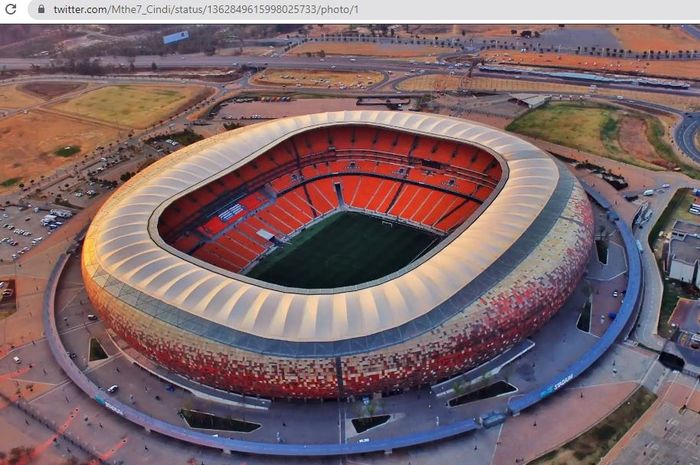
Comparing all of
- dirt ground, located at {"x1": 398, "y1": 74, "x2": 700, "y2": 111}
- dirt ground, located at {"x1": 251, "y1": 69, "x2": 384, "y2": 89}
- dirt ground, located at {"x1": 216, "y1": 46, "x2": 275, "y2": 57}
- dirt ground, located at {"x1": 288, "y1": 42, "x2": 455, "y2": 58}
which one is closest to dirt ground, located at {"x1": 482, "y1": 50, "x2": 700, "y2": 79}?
dirt ground, located at {"x1": 398, "y1": 74, "x2": 700, "y2": 111}

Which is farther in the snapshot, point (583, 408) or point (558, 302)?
point (558, 302)

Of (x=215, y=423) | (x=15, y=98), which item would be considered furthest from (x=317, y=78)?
(x=215, y=423)

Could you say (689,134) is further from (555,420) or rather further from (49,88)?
(49,88)

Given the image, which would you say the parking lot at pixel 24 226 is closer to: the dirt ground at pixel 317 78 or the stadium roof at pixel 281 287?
the stadium roof at pixel 281 287

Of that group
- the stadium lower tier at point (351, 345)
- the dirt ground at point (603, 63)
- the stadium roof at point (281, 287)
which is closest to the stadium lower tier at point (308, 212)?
the stadium roof at point (281, 287)

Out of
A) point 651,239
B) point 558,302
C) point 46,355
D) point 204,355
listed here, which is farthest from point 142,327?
point 651,239

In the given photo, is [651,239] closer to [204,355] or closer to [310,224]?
[310,224]

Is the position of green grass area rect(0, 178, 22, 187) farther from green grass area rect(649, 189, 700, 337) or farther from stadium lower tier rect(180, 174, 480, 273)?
green grass area rect(649, 189, 700, 337)

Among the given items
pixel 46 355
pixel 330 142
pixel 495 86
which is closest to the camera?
pixel 46 355
